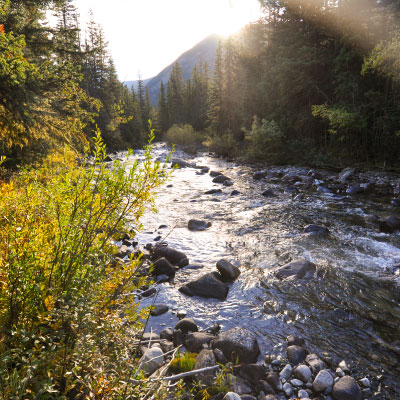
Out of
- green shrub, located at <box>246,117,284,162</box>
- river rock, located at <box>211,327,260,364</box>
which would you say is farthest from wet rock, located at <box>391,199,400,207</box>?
green shrub, located at <box>246,117,284,162</box>

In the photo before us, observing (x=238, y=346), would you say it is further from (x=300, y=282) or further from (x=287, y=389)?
(x=300, y=282)

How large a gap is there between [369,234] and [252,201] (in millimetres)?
5352

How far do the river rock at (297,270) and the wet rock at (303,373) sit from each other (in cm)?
263

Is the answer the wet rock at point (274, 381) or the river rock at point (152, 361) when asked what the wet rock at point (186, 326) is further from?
the wet rock at point (274, 381)

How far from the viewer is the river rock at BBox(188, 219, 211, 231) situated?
30.8 ft

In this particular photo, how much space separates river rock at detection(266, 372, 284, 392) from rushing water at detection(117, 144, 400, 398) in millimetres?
541

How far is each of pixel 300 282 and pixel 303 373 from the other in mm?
2587

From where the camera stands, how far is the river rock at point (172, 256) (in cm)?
687

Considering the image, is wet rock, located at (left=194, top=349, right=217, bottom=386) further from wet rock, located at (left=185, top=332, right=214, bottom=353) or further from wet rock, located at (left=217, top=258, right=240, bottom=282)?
wet rock, located at (left=217, top=258, right=240, bottom=282)

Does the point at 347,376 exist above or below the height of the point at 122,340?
below

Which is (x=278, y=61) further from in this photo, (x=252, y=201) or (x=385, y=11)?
(x=252, y=201)

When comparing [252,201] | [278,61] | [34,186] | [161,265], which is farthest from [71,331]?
[278,61]

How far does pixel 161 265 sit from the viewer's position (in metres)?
6.44

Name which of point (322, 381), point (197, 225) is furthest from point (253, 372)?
point (197, 225)
